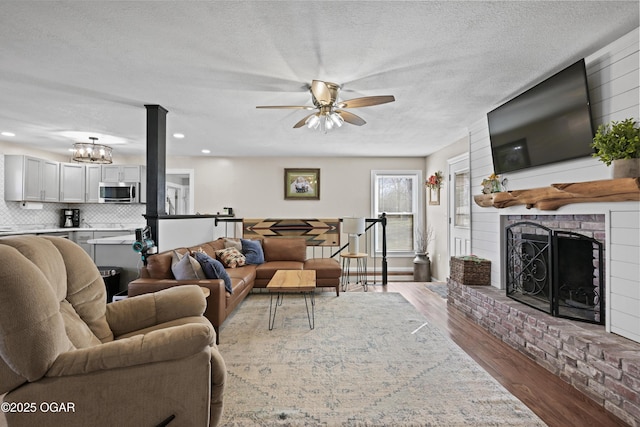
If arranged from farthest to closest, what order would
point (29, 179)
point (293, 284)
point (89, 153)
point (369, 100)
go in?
point (29, 179) → point (89, 153) → point (293, 284) → point (369, 100)

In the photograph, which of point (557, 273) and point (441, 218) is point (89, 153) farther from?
point (557, 273)

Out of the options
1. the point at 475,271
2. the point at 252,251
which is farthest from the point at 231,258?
the point at 475,271

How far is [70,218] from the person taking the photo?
6.60 m

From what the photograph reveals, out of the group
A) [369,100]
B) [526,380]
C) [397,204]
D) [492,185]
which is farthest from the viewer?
[397,204]

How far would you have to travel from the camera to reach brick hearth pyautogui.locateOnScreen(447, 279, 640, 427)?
192cm

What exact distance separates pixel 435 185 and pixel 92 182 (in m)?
6.66

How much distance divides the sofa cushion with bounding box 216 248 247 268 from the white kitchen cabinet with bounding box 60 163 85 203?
149 inches

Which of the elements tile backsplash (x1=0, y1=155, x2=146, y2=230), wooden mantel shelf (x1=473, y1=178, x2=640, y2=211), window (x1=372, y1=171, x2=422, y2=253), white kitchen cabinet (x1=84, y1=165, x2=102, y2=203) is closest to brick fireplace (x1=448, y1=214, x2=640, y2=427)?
wooden mantel shelf (x1=473, y1=178, x2=640, y2=211)

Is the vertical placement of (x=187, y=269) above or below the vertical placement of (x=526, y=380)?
above

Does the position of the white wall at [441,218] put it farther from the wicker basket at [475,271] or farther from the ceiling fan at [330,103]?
the ceiling fan at [330,103]

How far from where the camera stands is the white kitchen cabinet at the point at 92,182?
6547 mm

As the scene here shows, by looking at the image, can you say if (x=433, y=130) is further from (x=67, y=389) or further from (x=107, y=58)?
(x=67, y=389)

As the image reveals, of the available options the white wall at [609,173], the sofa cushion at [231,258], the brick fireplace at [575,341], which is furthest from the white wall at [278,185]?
the white wall at [609,173]

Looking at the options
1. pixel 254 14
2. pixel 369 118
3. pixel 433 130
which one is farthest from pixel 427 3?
pixel 433 130
